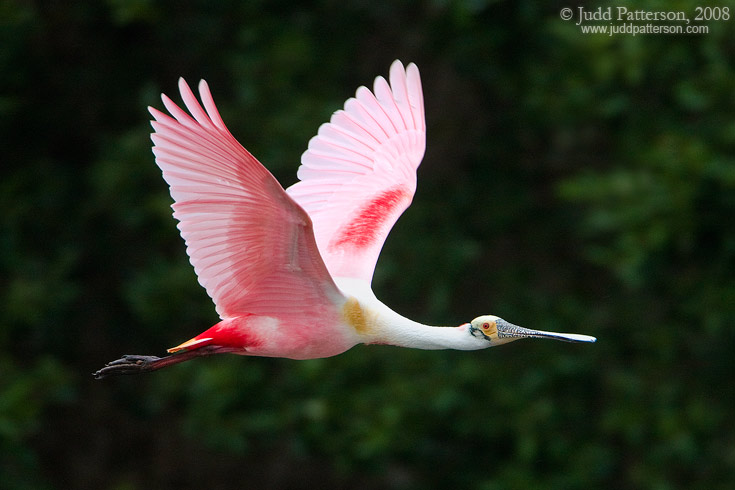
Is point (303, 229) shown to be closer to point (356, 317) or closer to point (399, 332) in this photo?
point (356, 317)

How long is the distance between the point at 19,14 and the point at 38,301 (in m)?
1.53

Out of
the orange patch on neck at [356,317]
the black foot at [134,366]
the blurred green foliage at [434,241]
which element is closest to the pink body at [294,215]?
the orange patch on neck at [356,317]

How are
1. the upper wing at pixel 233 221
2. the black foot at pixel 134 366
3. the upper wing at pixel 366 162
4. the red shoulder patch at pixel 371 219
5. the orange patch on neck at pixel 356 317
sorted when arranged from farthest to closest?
1. the upper wing at pixel 366 162
2. the red shoulder patch at pixel 371 219
3. the black foot at pixel 134 366
4. the orange patch on neck at pixel 356 317
5. the upper wing at pixel 233 221

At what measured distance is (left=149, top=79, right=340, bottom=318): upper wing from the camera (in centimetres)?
364

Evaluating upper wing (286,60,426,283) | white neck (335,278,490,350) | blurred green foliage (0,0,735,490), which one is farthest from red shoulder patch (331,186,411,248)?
blurred green foliage (0,0,735,490)

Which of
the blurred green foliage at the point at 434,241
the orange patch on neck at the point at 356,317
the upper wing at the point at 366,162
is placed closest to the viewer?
the orange patch on neck at the point at 356,317

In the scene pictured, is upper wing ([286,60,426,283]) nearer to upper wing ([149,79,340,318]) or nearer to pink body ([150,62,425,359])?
pink body ([150,62,425,359])

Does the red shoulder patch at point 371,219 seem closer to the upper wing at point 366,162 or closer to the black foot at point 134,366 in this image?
the upper wing at point 366,162

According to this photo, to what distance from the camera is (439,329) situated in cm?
422

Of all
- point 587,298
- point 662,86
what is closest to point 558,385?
point 587,298

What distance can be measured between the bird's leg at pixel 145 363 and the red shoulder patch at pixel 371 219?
701 millimetres

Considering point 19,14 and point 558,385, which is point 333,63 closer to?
point 19,14

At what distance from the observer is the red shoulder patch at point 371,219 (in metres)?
4.61

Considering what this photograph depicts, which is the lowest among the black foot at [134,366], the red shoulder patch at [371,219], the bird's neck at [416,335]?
the black foot at [134,366]
